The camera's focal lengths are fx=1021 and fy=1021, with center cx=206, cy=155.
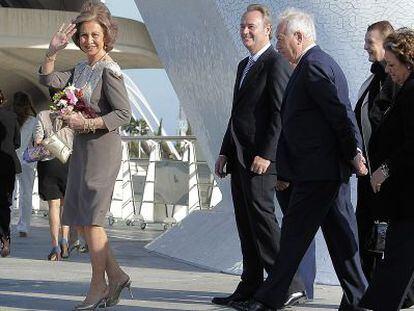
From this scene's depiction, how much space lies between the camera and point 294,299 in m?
5.98

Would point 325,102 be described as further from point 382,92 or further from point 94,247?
point 94,247

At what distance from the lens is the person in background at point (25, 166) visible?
34.9ft

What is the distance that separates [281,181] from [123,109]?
0.99 meters

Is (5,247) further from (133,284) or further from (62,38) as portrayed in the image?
(62,38)

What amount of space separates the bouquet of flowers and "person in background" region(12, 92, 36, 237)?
16.0ft

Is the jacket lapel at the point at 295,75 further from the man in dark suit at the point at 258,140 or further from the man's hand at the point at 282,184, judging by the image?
the man's hand at the point at 282,184

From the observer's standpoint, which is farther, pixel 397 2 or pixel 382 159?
pixel 397 2

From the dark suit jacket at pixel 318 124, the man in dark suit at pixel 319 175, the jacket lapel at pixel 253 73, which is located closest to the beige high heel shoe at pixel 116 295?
the man in dark suit at pixel 319 175

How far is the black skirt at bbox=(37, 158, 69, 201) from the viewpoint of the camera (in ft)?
31.0

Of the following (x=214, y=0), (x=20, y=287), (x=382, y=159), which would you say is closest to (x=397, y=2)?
(x=214, y=0)

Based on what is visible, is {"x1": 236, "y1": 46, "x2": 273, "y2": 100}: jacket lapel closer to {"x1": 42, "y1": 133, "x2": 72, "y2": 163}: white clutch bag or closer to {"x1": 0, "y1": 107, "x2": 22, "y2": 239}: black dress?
{"x1": 42, "y1": 133, "x2": 72, "y2": 163}: white clutch bag

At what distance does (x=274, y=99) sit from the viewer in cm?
604

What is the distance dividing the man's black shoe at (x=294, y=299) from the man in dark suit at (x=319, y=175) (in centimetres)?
45

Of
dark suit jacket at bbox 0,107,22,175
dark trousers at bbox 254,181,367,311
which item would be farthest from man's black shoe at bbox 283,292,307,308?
dark suit jacket at bbox 0,107,22,175
